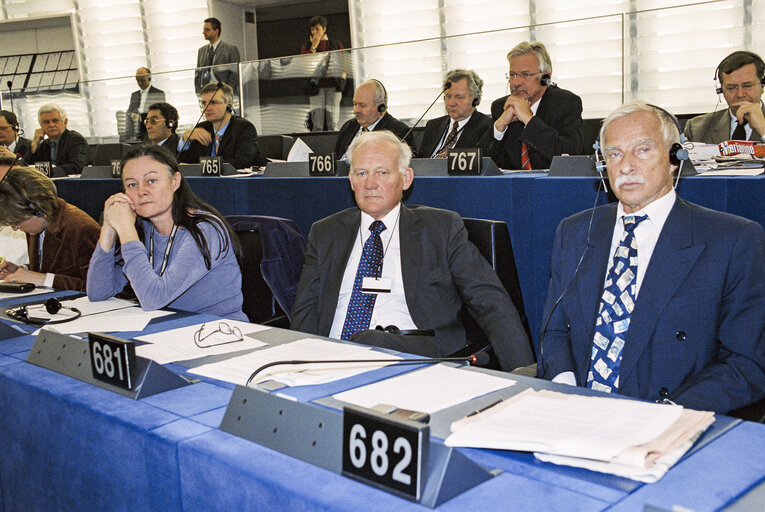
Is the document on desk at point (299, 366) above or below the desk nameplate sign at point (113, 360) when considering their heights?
below

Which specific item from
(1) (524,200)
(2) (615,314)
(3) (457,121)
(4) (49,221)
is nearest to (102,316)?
(4) (49,221)

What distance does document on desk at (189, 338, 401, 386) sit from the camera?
131cm

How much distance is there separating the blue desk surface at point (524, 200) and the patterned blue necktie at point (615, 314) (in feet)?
3.14

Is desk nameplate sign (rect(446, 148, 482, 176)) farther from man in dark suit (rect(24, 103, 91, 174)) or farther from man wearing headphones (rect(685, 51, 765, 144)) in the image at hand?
man in dark suit (rect(24, 103, 91, 174))

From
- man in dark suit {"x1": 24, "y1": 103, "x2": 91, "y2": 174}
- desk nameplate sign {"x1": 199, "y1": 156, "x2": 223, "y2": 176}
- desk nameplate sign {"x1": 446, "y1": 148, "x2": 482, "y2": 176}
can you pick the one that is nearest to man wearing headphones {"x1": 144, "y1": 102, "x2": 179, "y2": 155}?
man in dark suit {"x1": 24, "y1": 103, "x2": 91, "y2": 174}

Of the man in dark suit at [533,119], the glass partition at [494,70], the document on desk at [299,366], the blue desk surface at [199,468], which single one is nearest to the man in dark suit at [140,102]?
the glass partition at [494,70]

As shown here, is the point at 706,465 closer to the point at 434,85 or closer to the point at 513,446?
the point at 513,446

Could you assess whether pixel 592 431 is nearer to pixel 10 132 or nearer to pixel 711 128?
pixel 711 128

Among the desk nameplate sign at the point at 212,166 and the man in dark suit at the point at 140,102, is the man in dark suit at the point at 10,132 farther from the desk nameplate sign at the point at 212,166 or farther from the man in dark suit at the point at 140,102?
the desk nameplate sign at the point at 212,166

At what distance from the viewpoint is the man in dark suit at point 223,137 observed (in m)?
5.20

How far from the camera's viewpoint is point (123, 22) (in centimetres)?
897

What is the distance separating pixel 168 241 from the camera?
230 cm

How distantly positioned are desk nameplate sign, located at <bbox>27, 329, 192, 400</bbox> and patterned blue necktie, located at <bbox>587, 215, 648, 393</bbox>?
87 centimetres

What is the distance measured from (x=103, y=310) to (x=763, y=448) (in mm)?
1723
